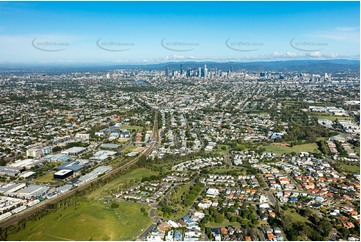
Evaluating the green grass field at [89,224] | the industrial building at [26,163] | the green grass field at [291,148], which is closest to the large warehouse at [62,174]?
the industrial building at [26,163]

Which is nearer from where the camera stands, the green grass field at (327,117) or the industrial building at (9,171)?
the industrial building at (9,171)

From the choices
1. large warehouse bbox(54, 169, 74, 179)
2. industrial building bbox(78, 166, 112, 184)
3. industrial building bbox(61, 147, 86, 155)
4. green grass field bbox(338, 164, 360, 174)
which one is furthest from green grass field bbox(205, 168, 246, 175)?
industrial building bbox(61, 147, 86, 155)

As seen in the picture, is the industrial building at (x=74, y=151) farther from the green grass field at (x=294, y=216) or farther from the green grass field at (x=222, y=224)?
the green grass field at (x=294, y=216)

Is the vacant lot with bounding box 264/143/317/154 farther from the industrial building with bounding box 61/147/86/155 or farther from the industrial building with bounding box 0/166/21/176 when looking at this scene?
the industrial building with bounding box 0/166/21/176

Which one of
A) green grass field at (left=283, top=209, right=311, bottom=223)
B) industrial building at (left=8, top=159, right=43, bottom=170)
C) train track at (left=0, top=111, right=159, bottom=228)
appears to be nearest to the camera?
green grass field at (left=283, top=209, right=311, bottom=223)

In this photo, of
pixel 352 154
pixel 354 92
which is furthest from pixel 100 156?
pixel 354 92

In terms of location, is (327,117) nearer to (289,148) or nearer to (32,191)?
(289,148)

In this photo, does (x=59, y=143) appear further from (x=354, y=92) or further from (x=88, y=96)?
(x=354, y=92)

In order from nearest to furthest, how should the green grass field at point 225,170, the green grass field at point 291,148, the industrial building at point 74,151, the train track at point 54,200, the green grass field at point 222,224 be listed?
the green grass field at point 222,224
the train track at point 54,200
the green grass field at point 225,170
the industrial building at point 74,151
the green grass field at point 291,148
